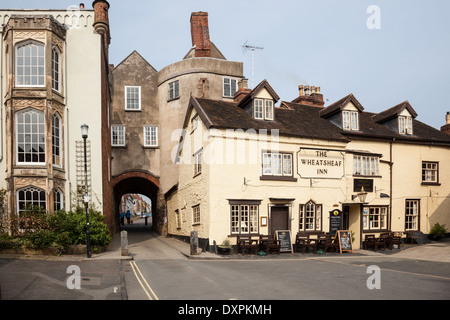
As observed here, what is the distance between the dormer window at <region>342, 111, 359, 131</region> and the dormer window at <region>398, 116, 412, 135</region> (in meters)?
3.29

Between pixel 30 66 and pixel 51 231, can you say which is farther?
pixel 30 66

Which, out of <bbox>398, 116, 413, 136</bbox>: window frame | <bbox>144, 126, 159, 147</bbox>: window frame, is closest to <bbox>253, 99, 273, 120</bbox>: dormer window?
<bbox>398, 116, 413, 136</bbox>: window frame

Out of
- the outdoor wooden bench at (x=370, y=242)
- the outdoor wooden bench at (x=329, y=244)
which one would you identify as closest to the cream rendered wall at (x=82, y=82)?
the outdoor wooden bench at (x=329, y=244)

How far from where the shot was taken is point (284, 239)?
20.7m

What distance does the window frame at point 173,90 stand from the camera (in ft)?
104

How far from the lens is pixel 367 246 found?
23109 millimetres

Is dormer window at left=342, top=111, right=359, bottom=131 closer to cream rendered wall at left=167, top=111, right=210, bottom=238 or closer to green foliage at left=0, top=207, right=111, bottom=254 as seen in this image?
cream rendered wall at left=167, top=111, right=210, bottom=238

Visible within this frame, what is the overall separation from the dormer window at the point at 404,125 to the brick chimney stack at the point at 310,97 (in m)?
6.31

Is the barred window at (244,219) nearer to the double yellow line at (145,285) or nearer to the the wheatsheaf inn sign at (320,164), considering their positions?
the the wheatsheaf inn sign at (320,164)

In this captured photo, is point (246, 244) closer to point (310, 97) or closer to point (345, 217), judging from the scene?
point (345, 217)

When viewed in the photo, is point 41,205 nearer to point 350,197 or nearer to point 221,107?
point 221,107

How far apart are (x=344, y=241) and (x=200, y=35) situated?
1935 centimetres

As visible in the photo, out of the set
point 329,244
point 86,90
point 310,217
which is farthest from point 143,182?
point 329,244

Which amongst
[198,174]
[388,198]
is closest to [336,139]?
[388,198]
